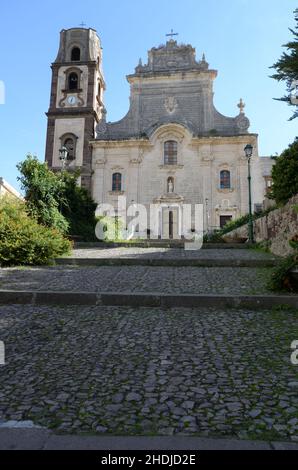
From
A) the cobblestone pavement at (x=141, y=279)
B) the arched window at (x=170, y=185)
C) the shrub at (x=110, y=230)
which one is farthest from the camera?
the arched window at (x=170, y=185)

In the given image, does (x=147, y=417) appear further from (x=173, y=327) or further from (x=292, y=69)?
(x=292, y=69)

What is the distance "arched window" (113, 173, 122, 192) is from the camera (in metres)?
30.1

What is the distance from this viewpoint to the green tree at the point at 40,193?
14188 mm

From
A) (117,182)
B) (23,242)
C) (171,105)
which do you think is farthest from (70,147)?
(23,242)

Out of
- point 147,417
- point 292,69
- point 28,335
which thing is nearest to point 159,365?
point 147,417

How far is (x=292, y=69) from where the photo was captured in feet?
28.9

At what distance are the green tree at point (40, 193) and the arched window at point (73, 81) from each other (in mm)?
22274

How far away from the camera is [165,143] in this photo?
30.2 metres

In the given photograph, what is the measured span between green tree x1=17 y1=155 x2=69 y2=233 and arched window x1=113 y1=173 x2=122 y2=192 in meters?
14.9

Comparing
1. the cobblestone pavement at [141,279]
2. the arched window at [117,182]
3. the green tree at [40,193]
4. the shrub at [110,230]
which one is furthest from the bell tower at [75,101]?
the cobblestone pavement at [141,279]

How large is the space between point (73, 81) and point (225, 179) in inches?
714

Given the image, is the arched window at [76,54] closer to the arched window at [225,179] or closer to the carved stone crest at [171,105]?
the carved stone crest at [171,105]

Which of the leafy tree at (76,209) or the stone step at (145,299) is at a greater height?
the leafy tree at (76,209)

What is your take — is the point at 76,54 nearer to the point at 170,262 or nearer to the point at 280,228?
the point at 280,228
